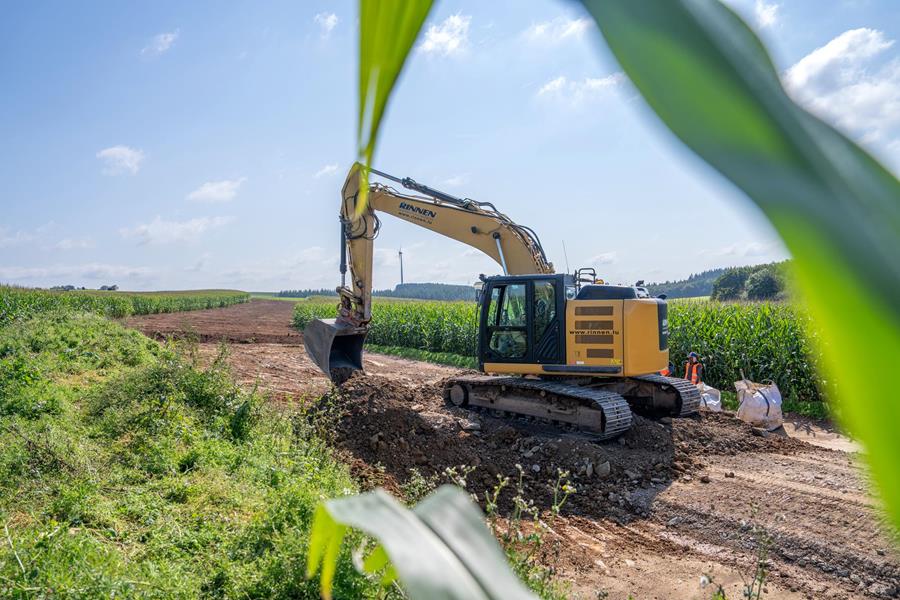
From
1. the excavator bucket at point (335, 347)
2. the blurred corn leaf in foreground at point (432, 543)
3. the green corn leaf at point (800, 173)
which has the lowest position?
the excavator bucket at point (335, 347)

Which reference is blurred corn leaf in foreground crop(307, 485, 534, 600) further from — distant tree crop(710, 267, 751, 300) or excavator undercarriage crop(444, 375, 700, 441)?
excavator undercarriage crop(444, 375, 700, 441)

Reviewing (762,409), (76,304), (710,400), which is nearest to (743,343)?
(710,400)

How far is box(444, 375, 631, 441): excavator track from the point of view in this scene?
826 centimetres

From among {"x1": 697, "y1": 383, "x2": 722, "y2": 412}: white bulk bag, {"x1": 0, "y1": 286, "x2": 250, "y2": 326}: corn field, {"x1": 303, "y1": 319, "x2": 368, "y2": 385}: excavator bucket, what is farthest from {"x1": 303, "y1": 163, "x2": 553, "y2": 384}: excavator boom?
{"x1": 0, "y1": 286, "x2": 250, "y2": 326}: corn field

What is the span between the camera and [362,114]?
300 millimetres

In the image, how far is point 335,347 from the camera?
10609 millimetres

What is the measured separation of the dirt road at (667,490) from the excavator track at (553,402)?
0.26 meters

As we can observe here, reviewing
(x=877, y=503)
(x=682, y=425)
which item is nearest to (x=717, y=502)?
(x=682, y=425)

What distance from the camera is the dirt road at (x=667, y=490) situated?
4953 millimetres

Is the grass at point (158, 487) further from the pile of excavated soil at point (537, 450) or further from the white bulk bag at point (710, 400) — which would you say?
the white bulk bag at point (710, 400)

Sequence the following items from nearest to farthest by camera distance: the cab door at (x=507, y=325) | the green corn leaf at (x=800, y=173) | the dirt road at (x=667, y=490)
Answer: the green corn leaf at (x=800, y=173) → the dirt road at (x=667, y=490) → the cab door at (x=507, y=325)

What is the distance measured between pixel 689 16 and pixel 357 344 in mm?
10636

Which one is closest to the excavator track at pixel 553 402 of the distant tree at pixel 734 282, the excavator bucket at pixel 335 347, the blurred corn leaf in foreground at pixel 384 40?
the excavator bucket at pixel 335 347

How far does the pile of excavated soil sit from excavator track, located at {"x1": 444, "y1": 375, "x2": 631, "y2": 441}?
220 mm
